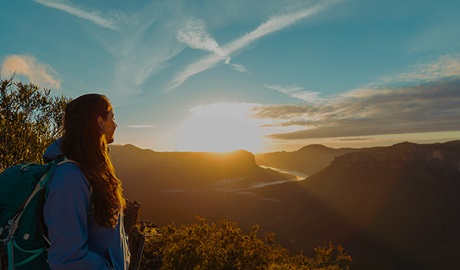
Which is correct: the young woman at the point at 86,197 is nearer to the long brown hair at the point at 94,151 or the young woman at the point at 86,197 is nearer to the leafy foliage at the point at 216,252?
the long brown hair at the point at 94,151

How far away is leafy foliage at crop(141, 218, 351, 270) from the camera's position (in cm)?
1112

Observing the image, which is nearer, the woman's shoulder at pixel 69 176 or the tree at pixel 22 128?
the woman's shoulder at pixel 69 176

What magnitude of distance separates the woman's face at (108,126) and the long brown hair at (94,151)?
0.04m

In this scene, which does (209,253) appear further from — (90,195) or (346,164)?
(346,164)

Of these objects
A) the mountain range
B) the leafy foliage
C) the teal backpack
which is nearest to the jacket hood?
the teal backpack

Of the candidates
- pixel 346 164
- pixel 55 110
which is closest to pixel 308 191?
pixel 346 164

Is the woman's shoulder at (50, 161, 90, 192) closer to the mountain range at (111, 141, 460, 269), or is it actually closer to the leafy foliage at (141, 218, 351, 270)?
the leafy foliage at (141, 218, 351, 270)

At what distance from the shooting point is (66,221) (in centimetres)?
211

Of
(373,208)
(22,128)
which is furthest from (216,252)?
(373,208)

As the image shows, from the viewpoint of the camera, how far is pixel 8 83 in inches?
525

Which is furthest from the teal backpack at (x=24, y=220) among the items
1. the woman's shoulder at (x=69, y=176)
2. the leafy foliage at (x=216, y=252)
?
the leafy foliage at (x=216, y=252)

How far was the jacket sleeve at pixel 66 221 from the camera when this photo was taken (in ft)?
6.88

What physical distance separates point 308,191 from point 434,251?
74477 mm

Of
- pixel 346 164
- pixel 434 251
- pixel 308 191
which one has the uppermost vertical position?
pixel 346 164
